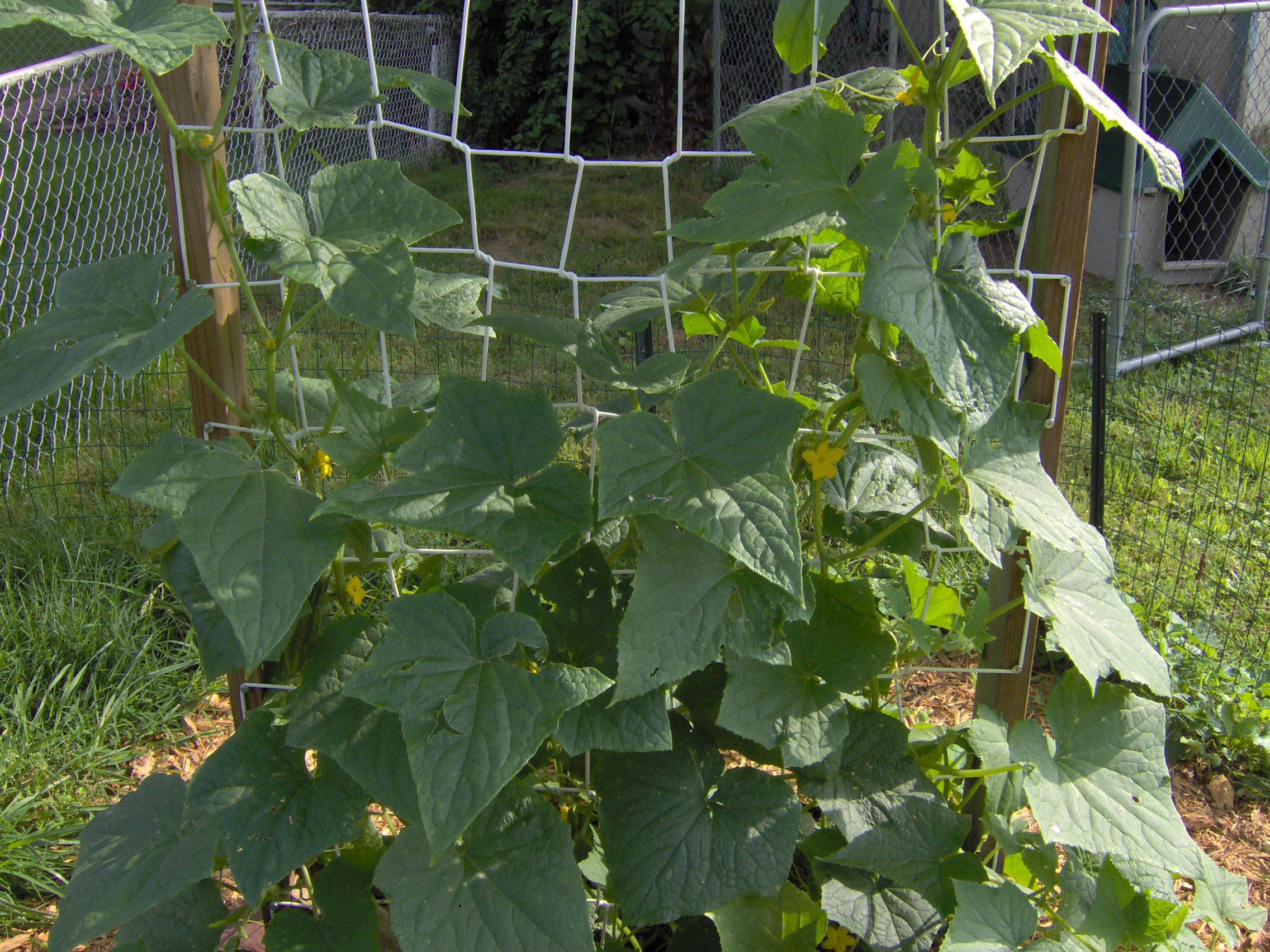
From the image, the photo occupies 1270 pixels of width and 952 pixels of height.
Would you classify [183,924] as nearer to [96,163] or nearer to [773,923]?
[773,923]

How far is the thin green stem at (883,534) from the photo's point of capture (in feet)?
4.42

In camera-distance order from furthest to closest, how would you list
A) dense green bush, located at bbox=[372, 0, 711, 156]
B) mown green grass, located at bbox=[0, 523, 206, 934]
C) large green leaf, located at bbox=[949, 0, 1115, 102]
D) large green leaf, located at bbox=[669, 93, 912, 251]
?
dense green bush, located at bbox=[372, 0, 711, 156]
mown green grass, located at bbox=[0, 523, 206, 934]
large green leaf, located at bbox=[669, 93, 912, 251]
large green leaf, located at bbox=[949, 0, 1115, 102]

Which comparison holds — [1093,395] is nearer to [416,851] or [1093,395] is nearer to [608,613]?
[608,613]

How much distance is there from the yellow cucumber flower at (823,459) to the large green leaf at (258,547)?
63 cm

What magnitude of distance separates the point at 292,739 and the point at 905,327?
0.92 meters

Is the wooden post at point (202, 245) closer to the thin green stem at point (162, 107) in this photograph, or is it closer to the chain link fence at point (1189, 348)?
the thin green stem at point (162, 107)

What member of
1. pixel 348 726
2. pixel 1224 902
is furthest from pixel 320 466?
pixel 1224 902

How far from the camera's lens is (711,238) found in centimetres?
113

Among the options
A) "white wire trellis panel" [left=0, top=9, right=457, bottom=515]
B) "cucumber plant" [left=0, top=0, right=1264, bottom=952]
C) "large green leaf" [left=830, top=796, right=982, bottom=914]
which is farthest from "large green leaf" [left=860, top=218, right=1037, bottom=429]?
"white wire trellis panel" [left=0, top=9, right=457, bottom=515]

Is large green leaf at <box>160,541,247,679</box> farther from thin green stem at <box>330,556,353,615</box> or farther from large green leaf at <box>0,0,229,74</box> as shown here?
large green leaf at <box>0,0,229,74</box>

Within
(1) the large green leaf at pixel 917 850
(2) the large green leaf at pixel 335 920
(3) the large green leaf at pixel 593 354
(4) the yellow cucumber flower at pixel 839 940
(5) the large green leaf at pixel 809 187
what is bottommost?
(4) the yellow cucumber flower at pixel 839 940

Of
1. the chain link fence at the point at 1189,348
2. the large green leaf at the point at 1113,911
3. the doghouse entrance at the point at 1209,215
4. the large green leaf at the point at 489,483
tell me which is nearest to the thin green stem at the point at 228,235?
the large green leaf at the point at 489,483

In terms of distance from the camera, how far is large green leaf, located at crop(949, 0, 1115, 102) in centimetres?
102

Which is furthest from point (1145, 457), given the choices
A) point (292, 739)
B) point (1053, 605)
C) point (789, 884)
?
point (292, 739)
